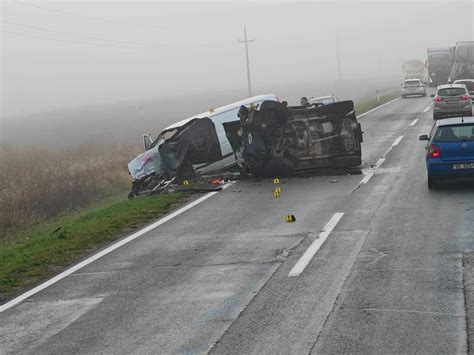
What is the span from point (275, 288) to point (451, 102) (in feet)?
91.6

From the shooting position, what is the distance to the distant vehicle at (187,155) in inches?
842

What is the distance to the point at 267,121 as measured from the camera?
21.2 metres

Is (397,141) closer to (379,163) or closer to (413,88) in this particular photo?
(379,163)

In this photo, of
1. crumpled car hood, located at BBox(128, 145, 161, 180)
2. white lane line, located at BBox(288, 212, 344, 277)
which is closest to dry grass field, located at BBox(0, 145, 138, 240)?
crumpled car hood, located at BBox(128, 145, 161, 180)

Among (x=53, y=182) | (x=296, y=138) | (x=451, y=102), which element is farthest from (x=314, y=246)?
(x=451, y=102)

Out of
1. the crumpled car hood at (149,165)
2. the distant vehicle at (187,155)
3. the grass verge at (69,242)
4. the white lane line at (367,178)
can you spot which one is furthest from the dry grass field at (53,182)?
the white lane line at (367,178)

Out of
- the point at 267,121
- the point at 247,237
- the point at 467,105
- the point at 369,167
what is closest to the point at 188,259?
the point at 247,237

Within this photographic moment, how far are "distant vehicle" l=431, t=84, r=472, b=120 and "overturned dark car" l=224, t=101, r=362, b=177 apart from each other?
15.7m

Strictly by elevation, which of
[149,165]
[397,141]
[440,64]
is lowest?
[397,141]

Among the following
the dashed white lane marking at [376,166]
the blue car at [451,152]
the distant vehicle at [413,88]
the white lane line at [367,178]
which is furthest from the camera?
the distant vehicle at [413,88]

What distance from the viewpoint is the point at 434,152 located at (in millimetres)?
17484

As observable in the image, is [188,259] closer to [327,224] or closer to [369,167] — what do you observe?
[327,224]

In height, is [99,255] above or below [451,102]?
above

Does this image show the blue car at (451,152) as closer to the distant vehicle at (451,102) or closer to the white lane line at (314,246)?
the white lane line at (314,246)
